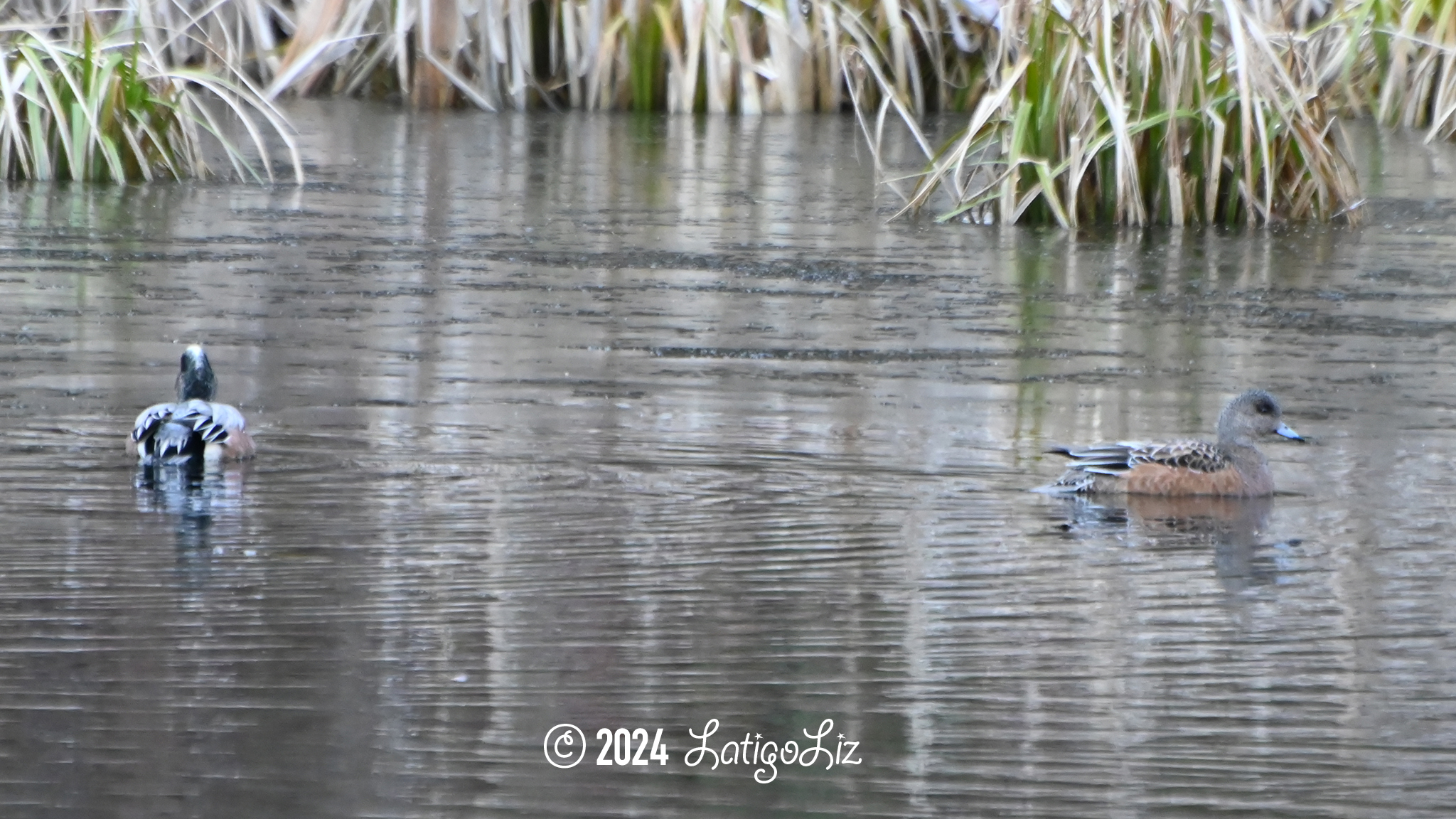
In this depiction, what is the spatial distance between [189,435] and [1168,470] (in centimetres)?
264

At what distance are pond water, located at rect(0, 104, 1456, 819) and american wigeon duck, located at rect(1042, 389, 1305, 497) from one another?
0.20 ft

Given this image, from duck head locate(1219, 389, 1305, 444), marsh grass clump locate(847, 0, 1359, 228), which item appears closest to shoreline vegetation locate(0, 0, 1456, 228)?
marsh grass clump locate(847, 0, 1359, 228)

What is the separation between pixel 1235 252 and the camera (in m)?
11.4

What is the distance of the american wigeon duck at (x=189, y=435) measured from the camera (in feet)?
20.7

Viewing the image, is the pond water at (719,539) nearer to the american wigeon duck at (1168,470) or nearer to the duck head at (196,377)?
the american wigeon duck at (1168,470)

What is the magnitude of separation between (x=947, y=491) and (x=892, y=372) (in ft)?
6.55

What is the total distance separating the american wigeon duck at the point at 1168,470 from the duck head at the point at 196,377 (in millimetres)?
2444

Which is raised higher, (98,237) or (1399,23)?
(1399,23)

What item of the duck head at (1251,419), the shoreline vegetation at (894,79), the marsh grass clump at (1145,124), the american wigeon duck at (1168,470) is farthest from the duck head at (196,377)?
the shoreline vegetation at (894,79)

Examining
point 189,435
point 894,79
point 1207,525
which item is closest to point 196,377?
point 189,435

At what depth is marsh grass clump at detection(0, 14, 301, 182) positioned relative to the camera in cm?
1285

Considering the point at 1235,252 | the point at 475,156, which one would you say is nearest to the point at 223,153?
the point at 475,156

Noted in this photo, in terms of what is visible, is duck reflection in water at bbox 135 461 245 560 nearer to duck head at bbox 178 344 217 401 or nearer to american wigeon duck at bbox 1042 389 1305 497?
duck head at bbox 178 344 217 401

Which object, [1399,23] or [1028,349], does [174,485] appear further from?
[1399,23]
